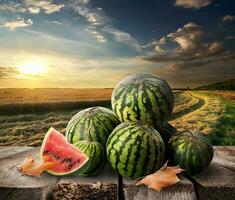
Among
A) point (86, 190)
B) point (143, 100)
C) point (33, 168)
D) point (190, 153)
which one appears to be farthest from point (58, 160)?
point (190, 153)

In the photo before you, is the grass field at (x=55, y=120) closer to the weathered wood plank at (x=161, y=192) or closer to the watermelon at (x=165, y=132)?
the watermelon at (x=165, y=132)

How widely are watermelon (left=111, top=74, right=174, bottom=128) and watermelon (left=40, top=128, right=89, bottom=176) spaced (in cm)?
55

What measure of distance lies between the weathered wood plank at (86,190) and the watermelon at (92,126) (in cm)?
47

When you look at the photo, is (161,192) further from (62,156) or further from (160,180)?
(62,156)

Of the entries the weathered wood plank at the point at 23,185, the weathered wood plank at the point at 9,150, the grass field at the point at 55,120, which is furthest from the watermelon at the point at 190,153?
the grass field at the point at 55,120

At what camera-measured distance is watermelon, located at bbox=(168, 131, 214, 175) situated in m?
2.94

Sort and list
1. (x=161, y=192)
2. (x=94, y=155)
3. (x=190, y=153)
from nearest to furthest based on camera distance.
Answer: (x=161, y=192) → (x=94, y=155) → (x=190, y=153)

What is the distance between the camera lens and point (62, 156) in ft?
10.1

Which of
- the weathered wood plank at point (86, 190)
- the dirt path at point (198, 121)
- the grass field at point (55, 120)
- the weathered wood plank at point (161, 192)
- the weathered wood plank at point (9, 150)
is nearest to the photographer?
the weathered wood plank at point (161, 192)

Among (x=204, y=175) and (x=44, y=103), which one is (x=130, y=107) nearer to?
(x=204, y=175)

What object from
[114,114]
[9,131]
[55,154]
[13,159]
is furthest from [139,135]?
[9,131]

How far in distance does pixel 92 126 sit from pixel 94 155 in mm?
313

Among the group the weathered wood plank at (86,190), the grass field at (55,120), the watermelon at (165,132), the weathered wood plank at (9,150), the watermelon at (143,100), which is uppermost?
the watermelon at (143,100)

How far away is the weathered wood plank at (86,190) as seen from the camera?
8.57ft
